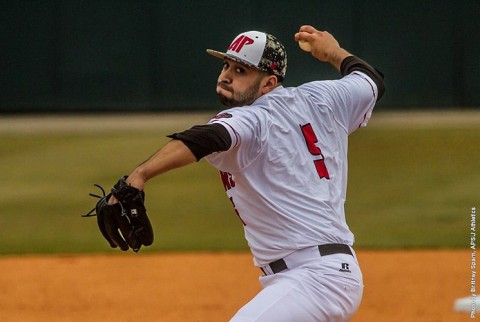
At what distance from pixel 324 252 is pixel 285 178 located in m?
0.33

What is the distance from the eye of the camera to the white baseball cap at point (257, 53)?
14.1 ft

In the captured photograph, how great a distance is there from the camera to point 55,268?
844cm

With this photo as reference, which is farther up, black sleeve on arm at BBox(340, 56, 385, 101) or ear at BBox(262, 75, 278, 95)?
ear at BBox(262, 75, 278, 95)

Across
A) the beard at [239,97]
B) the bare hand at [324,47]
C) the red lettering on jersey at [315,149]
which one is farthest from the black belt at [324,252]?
the bare hand at [324,47]

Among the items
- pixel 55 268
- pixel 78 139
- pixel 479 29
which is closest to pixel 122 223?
pixel 55 268

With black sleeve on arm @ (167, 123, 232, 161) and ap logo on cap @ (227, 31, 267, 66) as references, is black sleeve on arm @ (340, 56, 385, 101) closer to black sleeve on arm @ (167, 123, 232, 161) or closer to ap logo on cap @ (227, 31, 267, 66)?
ap logo on cap @ (227, 31, 267, 66)

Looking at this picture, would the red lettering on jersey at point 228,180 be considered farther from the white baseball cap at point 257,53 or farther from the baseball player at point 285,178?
the white baseball cap at point 257,53

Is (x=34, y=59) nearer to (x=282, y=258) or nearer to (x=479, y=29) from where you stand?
(x=479, y=29)

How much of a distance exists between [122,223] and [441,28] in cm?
1302

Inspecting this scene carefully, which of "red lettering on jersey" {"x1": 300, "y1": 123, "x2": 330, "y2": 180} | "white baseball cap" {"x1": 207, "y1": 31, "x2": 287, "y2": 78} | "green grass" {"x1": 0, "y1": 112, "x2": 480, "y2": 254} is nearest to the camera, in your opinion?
"red lettering on jersey" {"x1": 300, "y1": 123, "x2": 330, "y2": 180}

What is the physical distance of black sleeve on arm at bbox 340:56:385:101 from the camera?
15.7 ft

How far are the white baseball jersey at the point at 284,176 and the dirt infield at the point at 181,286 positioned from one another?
9.03 feet

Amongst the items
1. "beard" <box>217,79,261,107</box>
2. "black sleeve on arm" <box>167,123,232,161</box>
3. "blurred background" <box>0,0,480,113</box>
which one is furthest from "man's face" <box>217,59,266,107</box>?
"blurred background" <box>0,0,480,113</box>

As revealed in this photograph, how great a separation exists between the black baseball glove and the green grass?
5.52m
